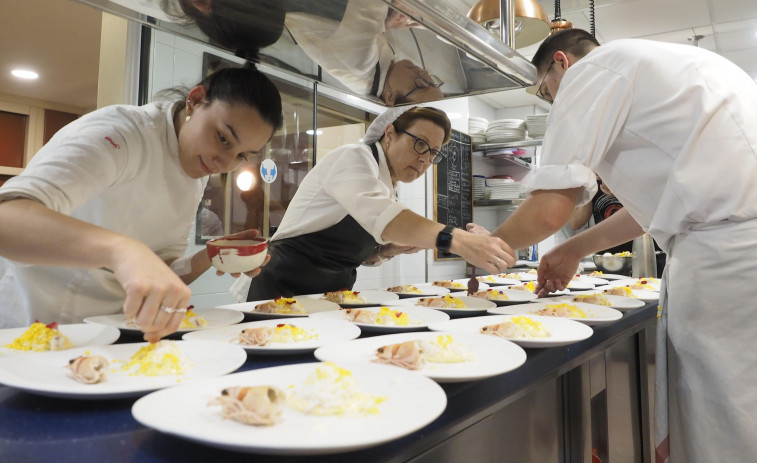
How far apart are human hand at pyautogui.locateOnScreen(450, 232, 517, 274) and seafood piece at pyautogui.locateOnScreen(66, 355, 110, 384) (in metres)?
1.19

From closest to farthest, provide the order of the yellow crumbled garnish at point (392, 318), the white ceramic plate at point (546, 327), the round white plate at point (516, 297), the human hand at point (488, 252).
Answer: the white ceramic plate at point (546, 327), the yellow crumbled garnish at point (392, 318), the human hand at point (488, 252), the round white plate at point (516, 297)

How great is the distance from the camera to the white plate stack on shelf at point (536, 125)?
5.53 meters

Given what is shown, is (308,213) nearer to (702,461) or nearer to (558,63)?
(558,63)

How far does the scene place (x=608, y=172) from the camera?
5.11 feet

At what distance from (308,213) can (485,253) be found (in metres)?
0.99

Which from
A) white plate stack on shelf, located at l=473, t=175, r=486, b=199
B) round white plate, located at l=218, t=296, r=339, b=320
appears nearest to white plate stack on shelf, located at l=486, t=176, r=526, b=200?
white plate stack on shelf, located at l=473, t=175, r=486, b=199

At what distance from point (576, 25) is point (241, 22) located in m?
4.10

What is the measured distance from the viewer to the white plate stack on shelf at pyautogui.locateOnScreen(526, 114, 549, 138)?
5531 mm

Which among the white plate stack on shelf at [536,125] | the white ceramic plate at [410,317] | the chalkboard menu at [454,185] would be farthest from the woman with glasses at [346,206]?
the white plate stack on shelf at [536,125]

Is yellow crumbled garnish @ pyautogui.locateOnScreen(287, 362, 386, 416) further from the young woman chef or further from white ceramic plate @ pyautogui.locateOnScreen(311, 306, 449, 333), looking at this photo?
the young woman chef

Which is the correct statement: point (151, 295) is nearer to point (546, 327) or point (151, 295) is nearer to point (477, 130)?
point (546, 327)

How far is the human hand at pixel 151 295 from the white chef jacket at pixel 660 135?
1175 mm

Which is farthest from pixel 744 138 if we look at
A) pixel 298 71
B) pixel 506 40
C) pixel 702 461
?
pixel 298 71

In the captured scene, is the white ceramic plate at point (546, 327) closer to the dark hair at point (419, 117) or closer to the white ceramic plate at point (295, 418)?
the white ceramic plate at point (295, 418)
